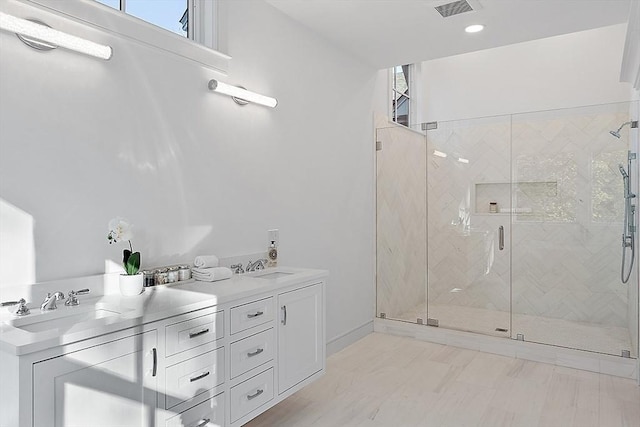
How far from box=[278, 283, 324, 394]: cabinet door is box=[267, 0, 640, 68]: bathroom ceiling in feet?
6.23

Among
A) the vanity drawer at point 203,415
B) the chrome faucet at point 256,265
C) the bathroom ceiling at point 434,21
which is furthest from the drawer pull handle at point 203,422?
the bathroom ceiling at point 434,21

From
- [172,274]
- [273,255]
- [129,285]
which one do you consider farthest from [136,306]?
[273,255]

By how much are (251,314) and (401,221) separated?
105 inches

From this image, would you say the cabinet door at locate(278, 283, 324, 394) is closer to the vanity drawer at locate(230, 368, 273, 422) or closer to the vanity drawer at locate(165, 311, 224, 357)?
the vanity drawer at locate(230, 368, 273, 422)

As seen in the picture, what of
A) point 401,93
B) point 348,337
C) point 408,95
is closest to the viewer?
point 348,337

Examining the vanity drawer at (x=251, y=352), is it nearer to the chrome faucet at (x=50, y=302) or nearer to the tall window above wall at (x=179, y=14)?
the chrome faucet at (x=50, y=302)

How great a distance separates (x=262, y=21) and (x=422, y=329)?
9.73 ft

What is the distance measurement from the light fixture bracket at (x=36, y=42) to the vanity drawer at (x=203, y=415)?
160cm

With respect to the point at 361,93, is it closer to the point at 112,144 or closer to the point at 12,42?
the point at 112,144

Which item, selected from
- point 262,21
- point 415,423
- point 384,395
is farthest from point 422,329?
point 262,21

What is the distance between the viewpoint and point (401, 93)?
5.28 m

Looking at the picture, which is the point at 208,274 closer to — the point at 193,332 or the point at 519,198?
the point at 193,332

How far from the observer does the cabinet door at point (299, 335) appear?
93.0 inches

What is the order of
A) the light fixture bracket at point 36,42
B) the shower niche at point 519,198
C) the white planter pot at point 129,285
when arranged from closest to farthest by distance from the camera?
the light fixture bracket at point 36,42 → the white planter pot at point 129,285 → the shower niche at point 519,198
